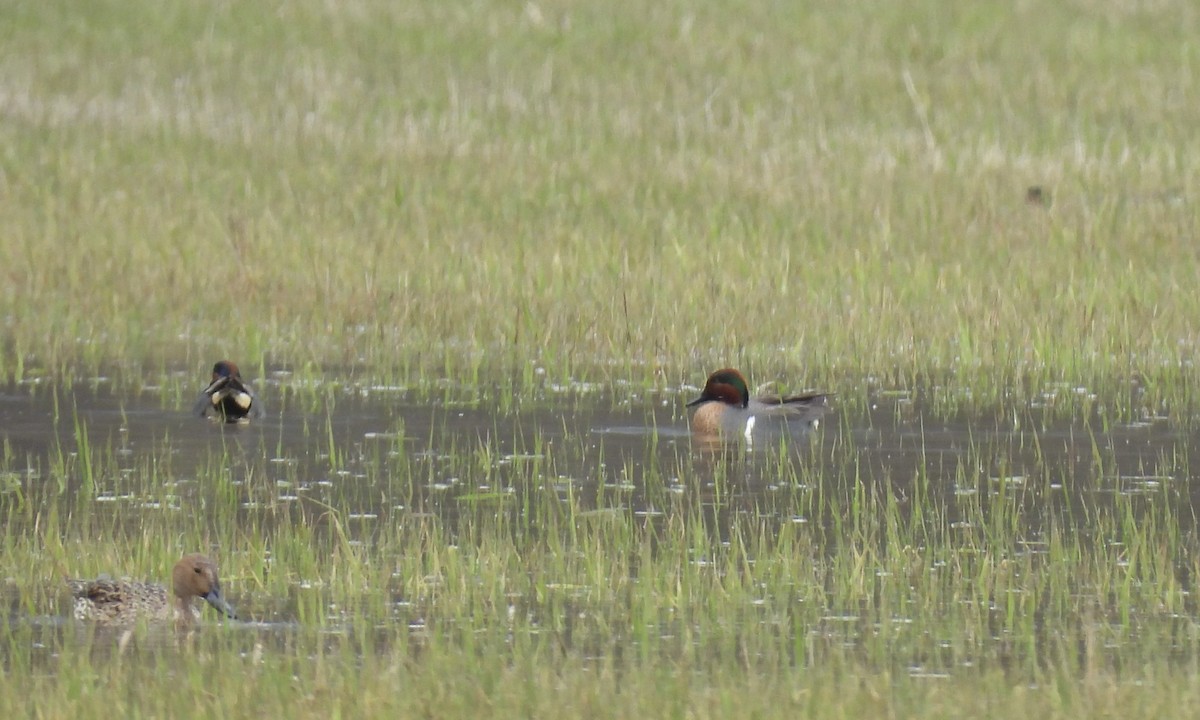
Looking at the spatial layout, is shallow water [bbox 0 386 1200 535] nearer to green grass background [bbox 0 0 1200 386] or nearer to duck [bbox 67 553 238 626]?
green grass background [bbox 0 0 1200 386]

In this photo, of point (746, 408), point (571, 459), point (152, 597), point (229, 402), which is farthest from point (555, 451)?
point (152, 597)

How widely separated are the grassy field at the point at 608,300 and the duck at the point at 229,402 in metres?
0.71

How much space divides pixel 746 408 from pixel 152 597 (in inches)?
205

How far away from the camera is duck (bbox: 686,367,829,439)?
12539 millimetres

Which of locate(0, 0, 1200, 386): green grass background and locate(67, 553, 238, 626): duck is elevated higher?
locate(0, 0, 1200, 386): green grass background

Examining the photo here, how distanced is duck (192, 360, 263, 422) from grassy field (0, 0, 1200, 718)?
0.71 m

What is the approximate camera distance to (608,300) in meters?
16.2

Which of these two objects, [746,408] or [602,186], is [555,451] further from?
[602,186]

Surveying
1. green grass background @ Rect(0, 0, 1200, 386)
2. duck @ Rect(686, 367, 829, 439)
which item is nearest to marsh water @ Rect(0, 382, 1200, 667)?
duck @ Rect(686, 367, 829, 439)

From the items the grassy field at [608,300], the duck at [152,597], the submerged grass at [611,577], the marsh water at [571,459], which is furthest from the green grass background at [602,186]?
the duck at [152,597]

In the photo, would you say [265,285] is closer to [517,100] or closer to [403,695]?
[517,100]

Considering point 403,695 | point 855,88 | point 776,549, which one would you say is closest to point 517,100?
point 855,88

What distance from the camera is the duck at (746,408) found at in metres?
12.5

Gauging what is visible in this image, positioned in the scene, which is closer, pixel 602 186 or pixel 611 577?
pixel 611 577
